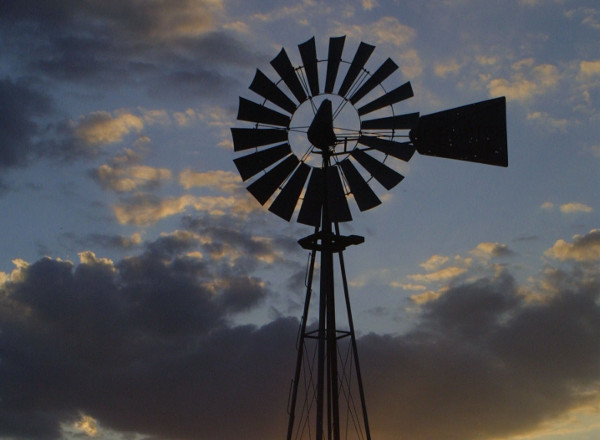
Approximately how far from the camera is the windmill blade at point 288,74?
17.7 m

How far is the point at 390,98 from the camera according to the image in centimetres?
1778

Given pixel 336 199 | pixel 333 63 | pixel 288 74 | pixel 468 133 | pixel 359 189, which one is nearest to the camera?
pixel 468 133

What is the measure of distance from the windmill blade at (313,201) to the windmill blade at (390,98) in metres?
1.82

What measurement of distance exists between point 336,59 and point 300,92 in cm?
114

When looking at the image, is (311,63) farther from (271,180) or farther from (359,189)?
(359,189)

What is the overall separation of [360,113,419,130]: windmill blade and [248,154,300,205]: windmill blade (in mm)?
1882

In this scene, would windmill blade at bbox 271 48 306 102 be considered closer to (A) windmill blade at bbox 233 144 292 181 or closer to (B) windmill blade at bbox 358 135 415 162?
(A) windmill blade at bbox 233 144 292 181

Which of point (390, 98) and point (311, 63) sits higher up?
point (311, 63)

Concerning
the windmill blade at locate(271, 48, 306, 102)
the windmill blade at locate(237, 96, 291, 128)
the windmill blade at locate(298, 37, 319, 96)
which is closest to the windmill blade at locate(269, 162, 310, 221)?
the windmill blade at locate(237, 96, 291, 128)

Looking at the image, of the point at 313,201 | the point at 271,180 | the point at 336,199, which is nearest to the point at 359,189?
the point at 336,199

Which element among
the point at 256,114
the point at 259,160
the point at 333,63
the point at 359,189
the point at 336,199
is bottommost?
the point at 336,199

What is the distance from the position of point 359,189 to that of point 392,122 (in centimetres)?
186

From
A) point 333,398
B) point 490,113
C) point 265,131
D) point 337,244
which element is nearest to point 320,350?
point 333,398

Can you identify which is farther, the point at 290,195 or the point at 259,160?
the point at 259,160
